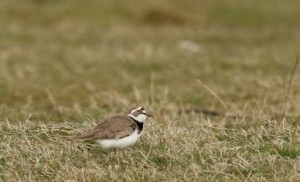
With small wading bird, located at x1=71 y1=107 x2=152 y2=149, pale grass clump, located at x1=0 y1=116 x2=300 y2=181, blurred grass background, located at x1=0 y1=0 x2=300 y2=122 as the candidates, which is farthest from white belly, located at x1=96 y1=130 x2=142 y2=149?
blurred grass background, located at x1=0 y1=0 x2=300 y2=122

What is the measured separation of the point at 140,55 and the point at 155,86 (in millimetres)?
4364

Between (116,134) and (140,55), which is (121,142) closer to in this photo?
(116,134)

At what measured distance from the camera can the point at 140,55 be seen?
72.2ft

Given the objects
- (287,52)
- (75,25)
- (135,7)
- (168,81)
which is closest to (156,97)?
(168,81)

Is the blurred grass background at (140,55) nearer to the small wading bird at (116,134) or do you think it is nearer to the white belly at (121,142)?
the small wading bird at (116,134)

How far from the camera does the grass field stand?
8.61 m


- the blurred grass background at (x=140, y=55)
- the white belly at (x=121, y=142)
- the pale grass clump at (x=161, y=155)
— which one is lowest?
the blurred grass background at (x=140, y=55)

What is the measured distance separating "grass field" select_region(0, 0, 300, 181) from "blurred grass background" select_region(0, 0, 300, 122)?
0.04 meters

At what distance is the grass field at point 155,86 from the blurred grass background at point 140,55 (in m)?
0.04

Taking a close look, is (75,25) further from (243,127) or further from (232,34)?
(243,127)

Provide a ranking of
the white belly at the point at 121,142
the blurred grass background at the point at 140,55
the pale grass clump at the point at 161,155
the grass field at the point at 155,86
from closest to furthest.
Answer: the pale grass clump at the point at 161,155 → the white belly at the point at 121,142 → the grass field at the point at 155,86 → the blurred grass background at the point at 140,55

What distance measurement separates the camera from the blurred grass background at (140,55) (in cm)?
1567

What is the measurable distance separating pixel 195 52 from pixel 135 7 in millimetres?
10798

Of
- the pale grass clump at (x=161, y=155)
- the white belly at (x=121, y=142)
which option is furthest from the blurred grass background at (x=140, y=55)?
the white belly at (x=121, y=142)
